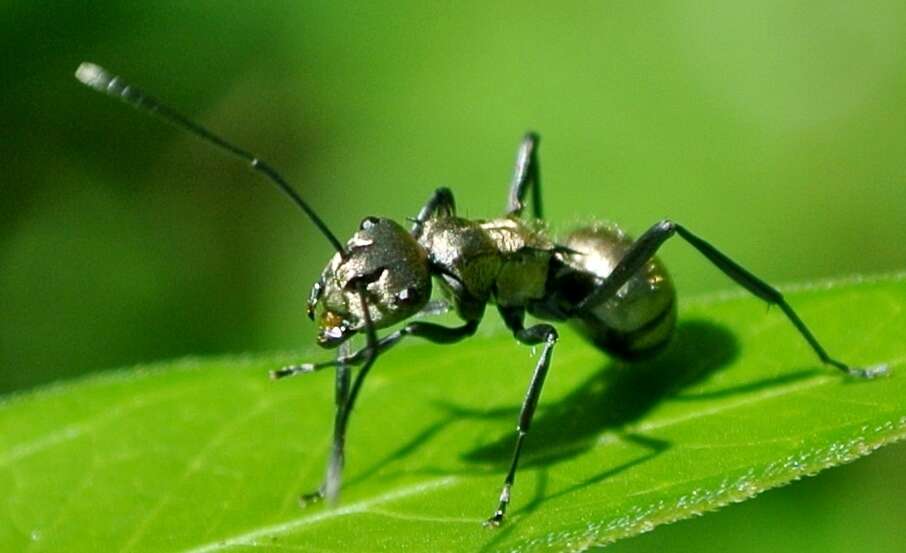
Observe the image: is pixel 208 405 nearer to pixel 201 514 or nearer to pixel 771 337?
pixel 201 514

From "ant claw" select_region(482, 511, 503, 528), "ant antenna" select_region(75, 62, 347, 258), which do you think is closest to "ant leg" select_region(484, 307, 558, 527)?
"ant claw" select_region(482, 511, 503, 528)

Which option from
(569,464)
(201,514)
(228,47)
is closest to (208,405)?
(201,514)

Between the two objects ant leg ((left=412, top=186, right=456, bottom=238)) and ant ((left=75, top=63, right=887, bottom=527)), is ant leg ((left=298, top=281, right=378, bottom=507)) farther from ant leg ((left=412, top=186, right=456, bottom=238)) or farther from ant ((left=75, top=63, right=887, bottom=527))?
ant leg ((left=412, top=186, right=456, bottom=238))

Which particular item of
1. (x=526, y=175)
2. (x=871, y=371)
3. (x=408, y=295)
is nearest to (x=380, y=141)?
(x=526, y=175)

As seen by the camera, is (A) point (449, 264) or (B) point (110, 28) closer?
(A) point (449, 264)

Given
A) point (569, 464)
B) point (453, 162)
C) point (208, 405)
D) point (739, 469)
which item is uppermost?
point (453, 162)

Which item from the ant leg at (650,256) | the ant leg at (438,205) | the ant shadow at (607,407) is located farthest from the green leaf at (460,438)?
the ant leg at (438,205)

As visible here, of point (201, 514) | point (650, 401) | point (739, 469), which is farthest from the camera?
point (650, 401)
